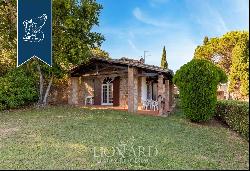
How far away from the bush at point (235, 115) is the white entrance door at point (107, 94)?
1107cm

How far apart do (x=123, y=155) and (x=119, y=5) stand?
459cm

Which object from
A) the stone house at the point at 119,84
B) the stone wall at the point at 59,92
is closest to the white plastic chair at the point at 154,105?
the stone house at the point at 119,84

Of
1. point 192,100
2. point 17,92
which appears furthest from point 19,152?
point 17,92

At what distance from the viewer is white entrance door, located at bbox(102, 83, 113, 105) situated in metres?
28.4

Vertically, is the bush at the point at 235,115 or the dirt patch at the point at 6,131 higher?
the bush at the point at 235,115

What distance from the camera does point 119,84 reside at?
27594 mm

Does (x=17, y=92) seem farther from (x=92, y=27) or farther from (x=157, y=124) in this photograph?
(x=157, y=124)

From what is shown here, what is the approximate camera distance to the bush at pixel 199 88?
1583cm

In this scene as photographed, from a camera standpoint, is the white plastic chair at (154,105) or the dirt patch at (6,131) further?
the white plastic chair at (154,105)

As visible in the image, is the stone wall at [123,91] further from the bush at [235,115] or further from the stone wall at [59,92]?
the bush at [235,115]

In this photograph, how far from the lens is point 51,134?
→ 12.3 metres

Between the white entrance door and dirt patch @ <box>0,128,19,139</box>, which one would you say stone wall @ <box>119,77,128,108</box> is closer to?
the white entrance door

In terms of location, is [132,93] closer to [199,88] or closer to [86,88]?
[199,88]

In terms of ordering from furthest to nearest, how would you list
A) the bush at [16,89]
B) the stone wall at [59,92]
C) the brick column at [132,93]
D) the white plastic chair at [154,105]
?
the stone wall at [59,92], the white plastic chair at [154,105], the bush at [16,89], the brick column at [132,93]
